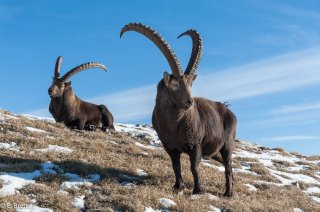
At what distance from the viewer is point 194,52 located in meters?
13.1

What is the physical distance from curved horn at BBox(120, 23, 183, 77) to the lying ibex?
12.3 metres

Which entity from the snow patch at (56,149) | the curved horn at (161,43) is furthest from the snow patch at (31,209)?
the snow patch at (56,149)

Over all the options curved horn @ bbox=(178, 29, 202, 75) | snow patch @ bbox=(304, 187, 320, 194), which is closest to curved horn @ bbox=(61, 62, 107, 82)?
curved horn @ bbox=(178, 29, 202, 75)

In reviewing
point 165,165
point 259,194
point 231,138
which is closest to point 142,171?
point 165,165

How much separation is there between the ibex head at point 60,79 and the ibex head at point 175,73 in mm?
12251

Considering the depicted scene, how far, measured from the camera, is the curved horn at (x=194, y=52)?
1274 centimetres

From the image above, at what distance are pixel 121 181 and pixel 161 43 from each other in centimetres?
368

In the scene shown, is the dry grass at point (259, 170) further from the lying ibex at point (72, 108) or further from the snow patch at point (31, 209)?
the snow patch at point (31, 209)

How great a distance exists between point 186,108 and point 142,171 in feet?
10.3

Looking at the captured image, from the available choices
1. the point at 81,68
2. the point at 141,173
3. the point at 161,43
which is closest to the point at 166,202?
the point at 141,173

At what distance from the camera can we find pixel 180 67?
12.1m

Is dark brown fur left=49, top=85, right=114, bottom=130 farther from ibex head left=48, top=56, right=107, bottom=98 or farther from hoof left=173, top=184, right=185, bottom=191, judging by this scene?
hoof left=173, top=184, right=185, bottom=191

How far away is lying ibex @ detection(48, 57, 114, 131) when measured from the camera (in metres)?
24.6

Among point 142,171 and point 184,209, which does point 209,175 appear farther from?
point 184,209
